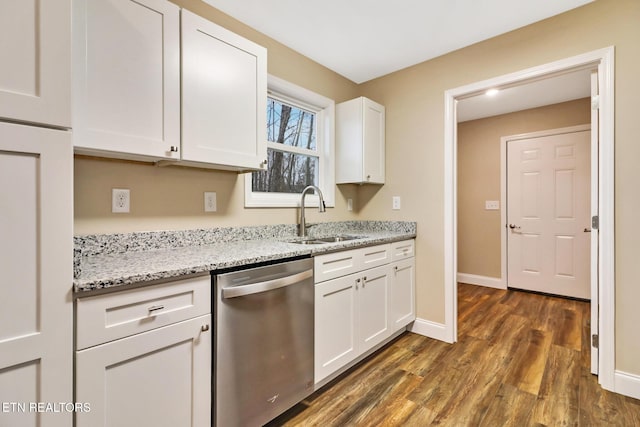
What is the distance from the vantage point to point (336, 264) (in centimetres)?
186

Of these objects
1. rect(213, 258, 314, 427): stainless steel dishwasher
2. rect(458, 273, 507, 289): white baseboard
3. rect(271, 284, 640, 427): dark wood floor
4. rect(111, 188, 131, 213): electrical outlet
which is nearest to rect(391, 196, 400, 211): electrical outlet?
rect(271, 284, 640, 427): dark wood floor

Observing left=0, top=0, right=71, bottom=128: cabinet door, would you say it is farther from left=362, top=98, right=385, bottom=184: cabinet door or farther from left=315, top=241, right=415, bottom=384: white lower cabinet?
left=362, top=98, right=385, bottom=184: cabinet door

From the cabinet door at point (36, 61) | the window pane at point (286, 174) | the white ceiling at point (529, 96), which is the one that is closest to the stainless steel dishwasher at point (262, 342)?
the cabinet door at point (36, 61)

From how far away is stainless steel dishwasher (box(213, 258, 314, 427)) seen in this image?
4.18 feet

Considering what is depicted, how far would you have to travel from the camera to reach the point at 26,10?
34.0 inches

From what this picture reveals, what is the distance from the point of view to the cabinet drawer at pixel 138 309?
0.95 metres

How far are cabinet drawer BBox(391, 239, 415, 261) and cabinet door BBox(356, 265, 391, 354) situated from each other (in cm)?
15

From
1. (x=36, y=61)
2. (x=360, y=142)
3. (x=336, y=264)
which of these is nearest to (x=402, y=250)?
(x=336, y=264)

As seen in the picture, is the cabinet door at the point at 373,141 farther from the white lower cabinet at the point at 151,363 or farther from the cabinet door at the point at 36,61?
the cabinet door at the point at 36,61

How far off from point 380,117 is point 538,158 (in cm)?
238

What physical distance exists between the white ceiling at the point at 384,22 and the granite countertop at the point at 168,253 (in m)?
1.42

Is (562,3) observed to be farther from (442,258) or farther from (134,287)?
(134,287)

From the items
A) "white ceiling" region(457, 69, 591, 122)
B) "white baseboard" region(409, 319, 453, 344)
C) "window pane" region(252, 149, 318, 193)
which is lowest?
"white baseboard" region(409, 319, 453, 344)

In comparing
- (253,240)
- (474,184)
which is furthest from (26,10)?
(474,184)
